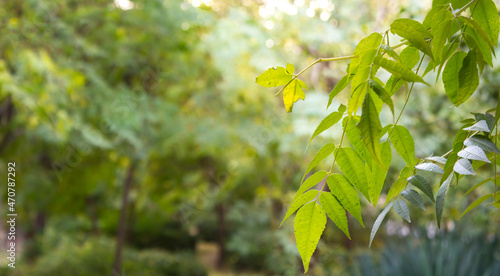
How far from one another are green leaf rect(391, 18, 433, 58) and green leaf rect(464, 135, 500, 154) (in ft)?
0.39

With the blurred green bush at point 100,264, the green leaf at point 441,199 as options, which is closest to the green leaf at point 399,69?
the green leaf at point 441,199

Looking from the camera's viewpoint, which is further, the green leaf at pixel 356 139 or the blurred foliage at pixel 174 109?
the blurred foliage at pixel 174 109

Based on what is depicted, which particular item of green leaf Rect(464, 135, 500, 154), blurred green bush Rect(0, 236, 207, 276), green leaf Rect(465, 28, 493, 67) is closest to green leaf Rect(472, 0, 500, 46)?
green leaf Rect(465, 28, 493, 67)

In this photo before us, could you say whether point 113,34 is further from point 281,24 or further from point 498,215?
point 498,215

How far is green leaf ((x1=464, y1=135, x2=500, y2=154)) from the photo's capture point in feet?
1.33

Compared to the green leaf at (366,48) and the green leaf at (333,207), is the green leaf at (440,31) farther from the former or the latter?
the green leaf at (333,207)

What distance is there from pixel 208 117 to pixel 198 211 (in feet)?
11.5

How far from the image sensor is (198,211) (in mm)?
8469

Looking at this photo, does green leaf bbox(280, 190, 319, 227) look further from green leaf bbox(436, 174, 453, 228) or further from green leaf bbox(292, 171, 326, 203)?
green leaf bbox(436, 174, 453, 228)

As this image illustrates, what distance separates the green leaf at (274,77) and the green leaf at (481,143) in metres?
0.20

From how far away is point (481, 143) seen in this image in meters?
0.42

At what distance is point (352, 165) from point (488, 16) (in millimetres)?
223

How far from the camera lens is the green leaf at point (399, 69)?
0.36 metres

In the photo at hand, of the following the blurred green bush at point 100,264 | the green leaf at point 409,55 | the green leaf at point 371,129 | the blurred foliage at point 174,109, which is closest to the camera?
the green leaf at point 371,129
